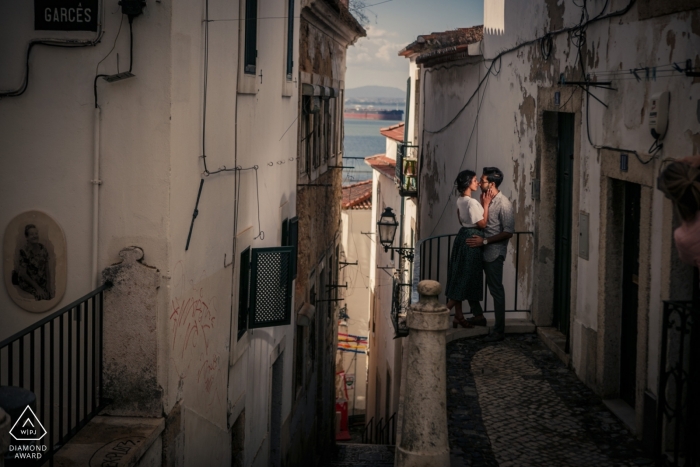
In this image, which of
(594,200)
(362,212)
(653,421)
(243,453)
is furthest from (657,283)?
(362,212)

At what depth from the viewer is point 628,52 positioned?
6.88 m

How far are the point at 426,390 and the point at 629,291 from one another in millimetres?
2591

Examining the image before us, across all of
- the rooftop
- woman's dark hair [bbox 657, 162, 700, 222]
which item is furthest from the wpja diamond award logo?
the rooftop

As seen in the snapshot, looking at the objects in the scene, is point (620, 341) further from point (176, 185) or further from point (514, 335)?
point (176, 185)

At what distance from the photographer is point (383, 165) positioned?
1094 inches

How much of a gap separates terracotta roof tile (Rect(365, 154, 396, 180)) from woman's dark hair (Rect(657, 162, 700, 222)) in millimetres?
19193

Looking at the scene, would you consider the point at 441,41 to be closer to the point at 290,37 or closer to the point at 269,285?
the point at 290,37

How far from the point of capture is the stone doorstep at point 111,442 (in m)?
5.37

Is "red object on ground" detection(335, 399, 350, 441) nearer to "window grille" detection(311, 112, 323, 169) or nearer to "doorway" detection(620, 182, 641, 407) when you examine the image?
"window grille" detection(311, 112, 323, 169)

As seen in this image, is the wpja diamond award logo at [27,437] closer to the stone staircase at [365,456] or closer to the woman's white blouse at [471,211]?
the woman's white blouse at [471,211]

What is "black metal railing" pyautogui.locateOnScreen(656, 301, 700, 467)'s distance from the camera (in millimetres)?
5457

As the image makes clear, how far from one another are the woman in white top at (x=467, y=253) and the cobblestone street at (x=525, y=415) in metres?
0.58

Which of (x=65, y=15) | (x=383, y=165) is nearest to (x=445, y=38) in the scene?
(x=383, y=165)

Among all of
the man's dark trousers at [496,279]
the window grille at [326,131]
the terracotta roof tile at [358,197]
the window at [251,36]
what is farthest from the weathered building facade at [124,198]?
the terracotta roof tile at [358,197]
